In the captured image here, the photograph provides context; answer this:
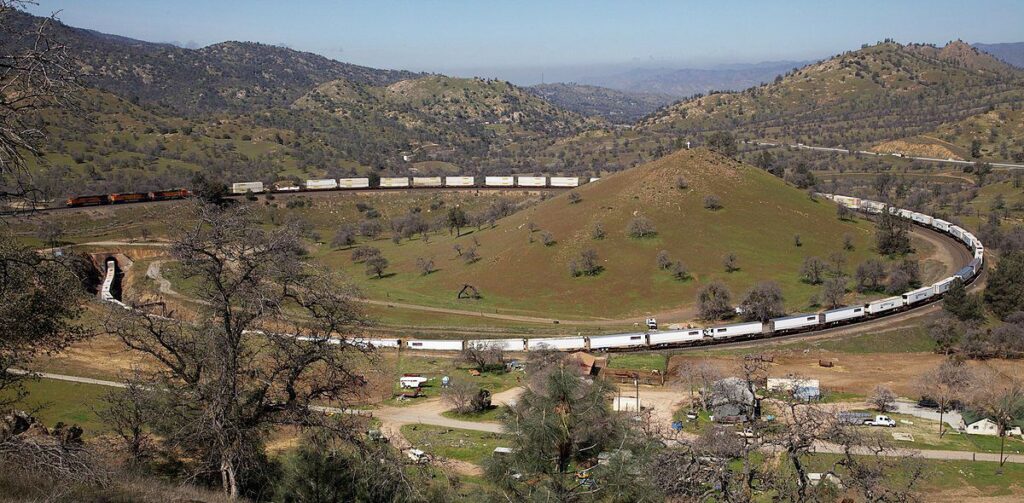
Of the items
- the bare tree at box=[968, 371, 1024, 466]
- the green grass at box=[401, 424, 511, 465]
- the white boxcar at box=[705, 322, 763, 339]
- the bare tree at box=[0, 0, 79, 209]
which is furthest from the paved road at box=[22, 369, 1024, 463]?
the bare tree at box=[0, 0, 79, 209]

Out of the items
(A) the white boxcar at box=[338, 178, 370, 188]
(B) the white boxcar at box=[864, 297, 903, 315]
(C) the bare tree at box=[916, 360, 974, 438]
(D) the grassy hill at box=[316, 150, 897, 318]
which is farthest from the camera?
(A) the white boxcar at box=[338, 178, 370, 188]

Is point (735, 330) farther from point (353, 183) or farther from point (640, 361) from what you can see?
point (353, 183)

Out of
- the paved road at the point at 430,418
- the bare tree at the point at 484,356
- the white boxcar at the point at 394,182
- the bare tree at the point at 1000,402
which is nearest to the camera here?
the paved road at the point at 430,418

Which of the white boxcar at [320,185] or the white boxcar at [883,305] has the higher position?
the white boxcar at [320,185]

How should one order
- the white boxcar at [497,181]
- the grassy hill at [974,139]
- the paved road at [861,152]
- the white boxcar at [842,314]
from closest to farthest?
the white boxcar at [842,314], the white boxcar at [497,181], the paved road at [861,152], the grassy hill at [974,139]

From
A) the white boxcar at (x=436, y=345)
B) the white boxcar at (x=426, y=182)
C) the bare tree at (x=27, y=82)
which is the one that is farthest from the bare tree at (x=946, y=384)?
the white boxcar at (x=426, y=182)

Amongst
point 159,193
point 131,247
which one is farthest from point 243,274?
point 159,193

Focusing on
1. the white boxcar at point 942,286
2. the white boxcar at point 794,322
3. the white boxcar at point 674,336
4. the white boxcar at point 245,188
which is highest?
the white boxcar at point 245,188

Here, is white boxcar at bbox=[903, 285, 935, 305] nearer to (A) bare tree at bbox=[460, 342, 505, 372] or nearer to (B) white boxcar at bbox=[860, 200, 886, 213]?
(A) bare tree at bbox=[460, 342, 505, 372]

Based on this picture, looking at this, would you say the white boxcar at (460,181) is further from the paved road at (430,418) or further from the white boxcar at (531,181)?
the paved road at (430,418)
